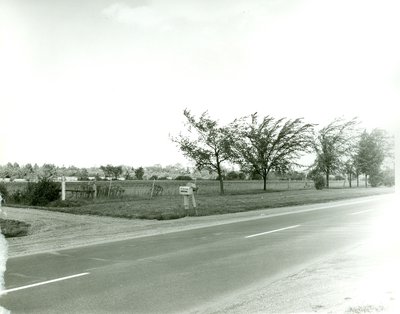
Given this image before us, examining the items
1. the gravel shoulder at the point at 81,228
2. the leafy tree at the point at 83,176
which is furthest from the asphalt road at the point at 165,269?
the leafy tree at the point at 83,176

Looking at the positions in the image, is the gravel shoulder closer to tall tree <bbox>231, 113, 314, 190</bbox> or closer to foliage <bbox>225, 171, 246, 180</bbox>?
tall tree <bbox>231, 113, 314, 190</bbox>

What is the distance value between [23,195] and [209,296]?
21.5 meters

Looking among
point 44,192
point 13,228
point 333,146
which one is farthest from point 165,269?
point 333,146

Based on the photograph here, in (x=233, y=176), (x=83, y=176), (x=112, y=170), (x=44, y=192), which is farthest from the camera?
(x=233, y=176)

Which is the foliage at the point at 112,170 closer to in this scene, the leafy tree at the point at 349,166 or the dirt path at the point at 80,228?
the leafy tree at the point at 349,166

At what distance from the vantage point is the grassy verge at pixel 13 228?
42.7 feet

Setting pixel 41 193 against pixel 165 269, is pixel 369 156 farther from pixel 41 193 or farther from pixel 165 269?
pixel 165 269

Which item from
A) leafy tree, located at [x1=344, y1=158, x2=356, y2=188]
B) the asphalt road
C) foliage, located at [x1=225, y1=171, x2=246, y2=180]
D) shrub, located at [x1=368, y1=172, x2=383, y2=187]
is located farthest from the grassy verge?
foliage, located at [x1=225, y1=171, x2=246, y2=180]

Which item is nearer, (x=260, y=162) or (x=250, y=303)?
(x=250, y=303)

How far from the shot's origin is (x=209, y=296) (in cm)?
624

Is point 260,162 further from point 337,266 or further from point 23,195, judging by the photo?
point 337,266

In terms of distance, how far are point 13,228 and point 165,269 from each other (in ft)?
26.0

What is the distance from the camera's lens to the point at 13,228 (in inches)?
550

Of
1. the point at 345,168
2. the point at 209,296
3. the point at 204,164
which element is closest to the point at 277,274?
the point at 209,296
